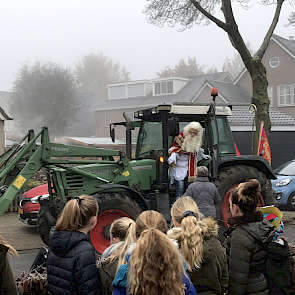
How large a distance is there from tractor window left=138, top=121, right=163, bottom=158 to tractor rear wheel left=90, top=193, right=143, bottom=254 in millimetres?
1536

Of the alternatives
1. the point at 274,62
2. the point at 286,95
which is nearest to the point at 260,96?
the point at 286,95

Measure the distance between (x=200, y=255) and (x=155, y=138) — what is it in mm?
5302

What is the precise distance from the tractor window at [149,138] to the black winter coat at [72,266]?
508 cm

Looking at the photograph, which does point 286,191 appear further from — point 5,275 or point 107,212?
point 5,275

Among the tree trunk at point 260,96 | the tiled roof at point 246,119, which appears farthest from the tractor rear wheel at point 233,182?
the tiled roof at point 246,119

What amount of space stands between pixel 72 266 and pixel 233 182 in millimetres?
5696

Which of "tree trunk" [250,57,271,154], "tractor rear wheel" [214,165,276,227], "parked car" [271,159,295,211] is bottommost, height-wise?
"parked car" [271,159,295,211]

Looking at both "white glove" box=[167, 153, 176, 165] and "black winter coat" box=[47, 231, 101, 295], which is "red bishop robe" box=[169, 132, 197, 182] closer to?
"white glove" box=[167, 153, 176, 165]

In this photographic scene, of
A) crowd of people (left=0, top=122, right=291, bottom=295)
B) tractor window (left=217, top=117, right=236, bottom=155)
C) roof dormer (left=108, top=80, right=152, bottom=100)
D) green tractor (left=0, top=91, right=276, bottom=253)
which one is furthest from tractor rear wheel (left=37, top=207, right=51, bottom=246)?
roof dormer (left=108, top=80, right=152, bottom=100)

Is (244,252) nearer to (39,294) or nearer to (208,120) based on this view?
(39,294)

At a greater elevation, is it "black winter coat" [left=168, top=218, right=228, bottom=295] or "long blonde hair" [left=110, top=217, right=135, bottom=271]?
"long blonde hair" [left=110, top=217, right=135, bottom=271]

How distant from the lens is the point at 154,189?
26.2 feet

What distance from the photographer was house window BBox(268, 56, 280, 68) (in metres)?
31.8

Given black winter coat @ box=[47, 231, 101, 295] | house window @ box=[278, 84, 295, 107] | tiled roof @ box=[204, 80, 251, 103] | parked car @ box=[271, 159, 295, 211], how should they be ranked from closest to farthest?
1. black winter coat @ box=[47, 231, 101, 295]
2. parked car @ box=[271, 159, 295, 211]
3. house window @ box=[278, 84, 295, 107]
4. tiled roof @ box=[204, 80, 251, 103]
